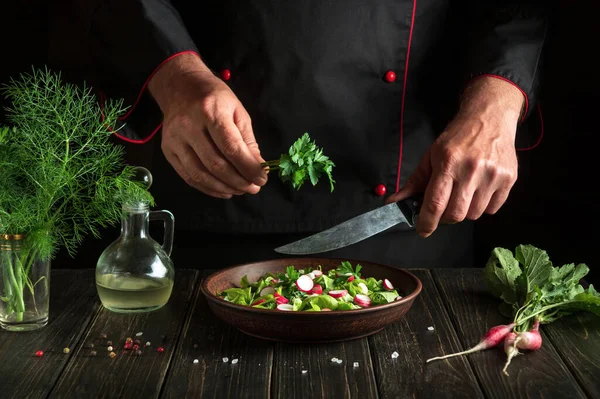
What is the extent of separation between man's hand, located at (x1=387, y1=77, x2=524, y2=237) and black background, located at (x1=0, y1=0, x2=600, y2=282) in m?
0.65

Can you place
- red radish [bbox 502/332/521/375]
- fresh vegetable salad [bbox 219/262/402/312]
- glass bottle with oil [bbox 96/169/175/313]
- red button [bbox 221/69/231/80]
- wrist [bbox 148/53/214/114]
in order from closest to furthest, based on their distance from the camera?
1. red radish [bbox 502/332/521/375]
2. fresh vegetable salad [bbox 219/262/402/312]
3. glass bottle with oil [bbox 96/169/175/313]
4. wrist [bbox 148/53/214/114]
5. red button [bbox 221/69/231/80]

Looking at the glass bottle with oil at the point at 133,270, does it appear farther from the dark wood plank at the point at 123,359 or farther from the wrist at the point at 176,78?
the wrist at the point at 176,78

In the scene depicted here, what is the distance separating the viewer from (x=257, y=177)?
5.39 feet

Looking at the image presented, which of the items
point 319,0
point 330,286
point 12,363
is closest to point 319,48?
point 319,0

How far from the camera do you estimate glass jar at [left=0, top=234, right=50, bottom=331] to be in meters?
1.47

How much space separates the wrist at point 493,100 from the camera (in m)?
1.81

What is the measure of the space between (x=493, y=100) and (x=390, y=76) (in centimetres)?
30

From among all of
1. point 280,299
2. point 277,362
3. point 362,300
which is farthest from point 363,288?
point 277,362

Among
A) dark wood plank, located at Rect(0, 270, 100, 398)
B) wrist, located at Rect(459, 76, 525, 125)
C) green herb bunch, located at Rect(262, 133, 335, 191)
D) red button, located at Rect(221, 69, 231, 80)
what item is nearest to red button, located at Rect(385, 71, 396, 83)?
wrist, located at Rect(459, 76, 525, 125)

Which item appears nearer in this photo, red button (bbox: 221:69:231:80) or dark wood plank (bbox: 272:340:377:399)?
dark wood plank (bbox: 272:340:377:399)

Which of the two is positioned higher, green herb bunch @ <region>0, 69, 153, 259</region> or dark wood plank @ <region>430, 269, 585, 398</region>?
green herb bunch @ <region>0, 69, 153, 259</region>

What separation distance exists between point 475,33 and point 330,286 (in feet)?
2.90

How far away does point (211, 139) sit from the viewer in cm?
169

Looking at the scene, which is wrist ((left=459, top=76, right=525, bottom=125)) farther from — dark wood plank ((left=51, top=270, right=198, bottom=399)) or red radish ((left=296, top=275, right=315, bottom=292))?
dark wood plank ((left=51, top=270, right=198, bottom=399))
